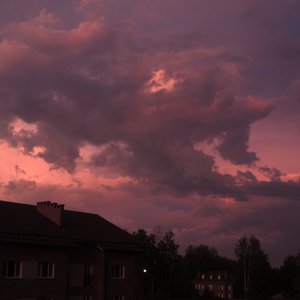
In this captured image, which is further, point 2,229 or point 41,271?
point 41,271

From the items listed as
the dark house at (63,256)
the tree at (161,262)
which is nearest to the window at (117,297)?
the dark house at (63,256)

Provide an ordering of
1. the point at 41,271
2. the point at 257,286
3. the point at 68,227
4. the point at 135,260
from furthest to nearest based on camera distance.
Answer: the point at 257,286 < the point at 135,260 < the point at 68,227 < the point at 41,271

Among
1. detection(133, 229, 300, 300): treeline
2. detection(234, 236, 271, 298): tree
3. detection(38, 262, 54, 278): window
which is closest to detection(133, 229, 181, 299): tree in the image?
detection(133, 229, 300, 300): treeline

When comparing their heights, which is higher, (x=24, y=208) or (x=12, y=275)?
(x=24, y=208)

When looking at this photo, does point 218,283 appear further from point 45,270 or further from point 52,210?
point 45,270

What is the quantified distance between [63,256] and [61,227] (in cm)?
388

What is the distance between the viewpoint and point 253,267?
424 ft

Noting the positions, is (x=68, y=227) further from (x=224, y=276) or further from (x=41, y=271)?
(x=224, y=276)

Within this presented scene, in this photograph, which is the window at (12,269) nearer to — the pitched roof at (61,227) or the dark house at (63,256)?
the dark house at (63,256)

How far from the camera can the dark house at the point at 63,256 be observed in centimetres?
4269

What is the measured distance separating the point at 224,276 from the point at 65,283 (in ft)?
389

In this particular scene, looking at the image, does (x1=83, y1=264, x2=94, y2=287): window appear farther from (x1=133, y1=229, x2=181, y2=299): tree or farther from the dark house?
(x1=133, y1=229, x2=181, y2=299): tree

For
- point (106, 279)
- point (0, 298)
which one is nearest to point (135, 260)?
point (106, 279)

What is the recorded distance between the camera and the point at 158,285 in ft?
314
